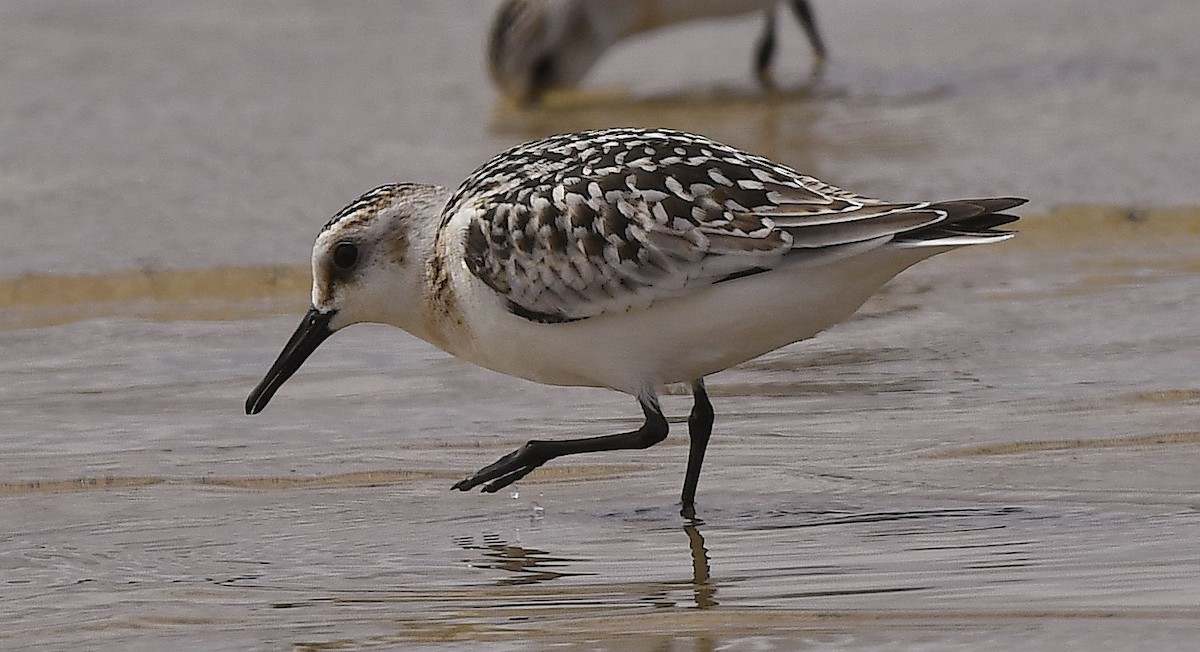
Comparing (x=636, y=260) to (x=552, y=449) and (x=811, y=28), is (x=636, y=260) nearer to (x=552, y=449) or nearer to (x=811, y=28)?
(x=552, y=449)

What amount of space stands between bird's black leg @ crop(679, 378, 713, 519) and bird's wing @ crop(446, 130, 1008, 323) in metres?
0.49

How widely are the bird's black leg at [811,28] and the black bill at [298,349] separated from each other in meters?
7.69

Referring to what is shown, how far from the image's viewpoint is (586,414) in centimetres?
656

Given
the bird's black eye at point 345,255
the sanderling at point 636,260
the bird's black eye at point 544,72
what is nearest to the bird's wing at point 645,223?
the sanderling at point 636,260

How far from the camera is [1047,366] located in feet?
22.3

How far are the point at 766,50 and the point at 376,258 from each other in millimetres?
7667

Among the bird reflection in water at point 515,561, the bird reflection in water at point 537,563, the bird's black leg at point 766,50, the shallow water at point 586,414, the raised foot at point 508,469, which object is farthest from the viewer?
the bird's black leg at point 766,50

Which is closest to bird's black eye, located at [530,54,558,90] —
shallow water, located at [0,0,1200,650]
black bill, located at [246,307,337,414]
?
shallow water, located at [0,0,1200,650]

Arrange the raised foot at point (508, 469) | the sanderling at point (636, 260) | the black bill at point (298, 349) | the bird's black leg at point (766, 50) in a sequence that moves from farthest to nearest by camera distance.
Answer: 1. the bird's black leg at point (766, 50)
2. the black bill at point (298, 349)
3. the raised foot at point (508, 469)
4. the sanderling at point (636, 260)

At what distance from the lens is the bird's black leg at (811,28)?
42.8 ft

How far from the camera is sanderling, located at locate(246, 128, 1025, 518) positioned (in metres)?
5.14

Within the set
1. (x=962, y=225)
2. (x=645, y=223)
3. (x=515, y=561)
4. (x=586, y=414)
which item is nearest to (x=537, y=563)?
(x=515, y=561)

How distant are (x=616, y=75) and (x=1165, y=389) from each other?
7.83 meters

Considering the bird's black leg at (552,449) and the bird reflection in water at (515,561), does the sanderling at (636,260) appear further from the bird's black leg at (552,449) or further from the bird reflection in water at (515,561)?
the bird reflection in water at (515,561)
